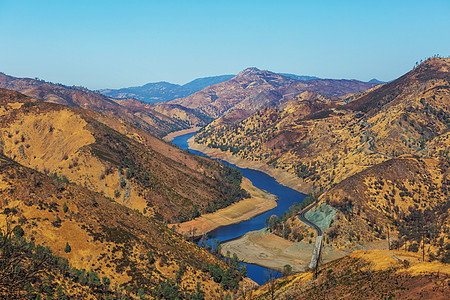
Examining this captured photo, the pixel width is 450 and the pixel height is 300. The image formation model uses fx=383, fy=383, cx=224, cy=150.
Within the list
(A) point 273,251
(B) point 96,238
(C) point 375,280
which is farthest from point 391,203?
(B) point 96,238

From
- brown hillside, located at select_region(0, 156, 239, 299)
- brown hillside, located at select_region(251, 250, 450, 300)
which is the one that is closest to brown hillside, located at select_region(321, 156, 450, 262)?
brown hillside, located at select_region(0, 156, 239, 299)

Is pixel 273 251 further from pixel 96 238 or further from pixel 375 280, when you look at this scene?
pixel 375 280

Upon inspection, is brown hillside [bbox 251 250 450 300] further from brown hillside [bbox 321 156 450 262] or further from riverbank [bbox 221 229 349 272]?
brown hillside [bbox 321 156 450 262]

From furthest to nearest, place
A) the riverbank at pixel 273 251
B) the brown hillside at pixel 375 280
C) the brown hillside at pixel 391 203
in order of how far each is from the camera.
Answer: the brown hillside at pixel 391 203
the riverbank at pixel 273 251
the brown hillside at pixel 375 280

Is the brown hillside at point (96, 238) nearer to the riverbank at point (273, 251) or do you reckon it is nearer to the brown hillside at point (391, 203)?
the riverbank at point (273, 251)

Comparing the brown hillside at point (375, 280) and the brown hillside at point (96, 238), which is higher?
the brown hillside at point (375, 280)

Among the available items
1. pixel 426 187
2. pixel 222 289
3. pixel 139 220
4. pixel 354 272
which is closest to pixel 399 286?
pixel 354 272

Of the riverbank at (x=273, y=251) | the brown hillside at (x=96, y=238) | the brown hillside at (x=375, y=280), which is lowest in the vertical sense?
the riverbank at (x=273, y=251)

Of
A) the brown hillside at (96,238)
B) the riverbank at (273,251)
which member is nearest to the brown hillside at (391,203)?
the riverbank at (273,251)
